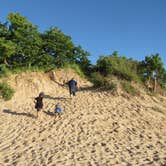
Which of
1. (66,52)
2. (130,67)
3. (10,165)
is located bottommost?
(10,165)

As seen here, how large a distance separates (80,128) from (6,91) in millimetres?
7792

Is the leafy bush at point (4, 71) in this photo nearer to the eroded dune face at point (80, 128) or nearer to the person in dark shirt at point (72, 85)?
the eroded dune face at point (80, 128)

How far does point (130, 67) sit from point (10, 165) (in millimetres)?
14968

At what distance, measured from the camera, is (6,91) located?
60.7ft

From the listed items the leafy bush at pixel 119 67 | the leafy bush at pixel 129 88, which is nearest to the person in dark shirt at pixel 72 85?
the leafy bush at pixel 129 88

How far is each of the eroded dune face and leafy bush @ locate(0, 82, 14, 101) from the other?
461 mm

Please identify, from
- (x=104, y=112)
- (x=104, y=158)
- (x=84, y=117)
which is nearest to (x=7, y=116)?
(x=84, y=117)

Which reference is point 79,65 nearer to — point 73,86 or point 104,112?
point 73,86

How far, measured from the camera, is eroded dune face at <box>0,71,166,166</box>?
8.98 m

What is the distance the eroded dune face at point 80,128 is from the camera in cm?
898

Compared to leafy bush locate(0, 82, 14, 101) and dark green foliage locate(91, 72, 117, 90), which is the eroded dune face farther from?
dark green foliage locate(91, 72, 117, 90)

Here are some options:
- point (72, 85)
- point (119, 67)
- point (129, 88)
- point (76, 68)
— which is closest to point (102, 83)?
point (129, 88)

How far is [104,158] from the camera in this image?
870 cm

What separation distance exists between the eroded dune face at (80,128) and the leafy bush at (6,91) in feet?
1.51
